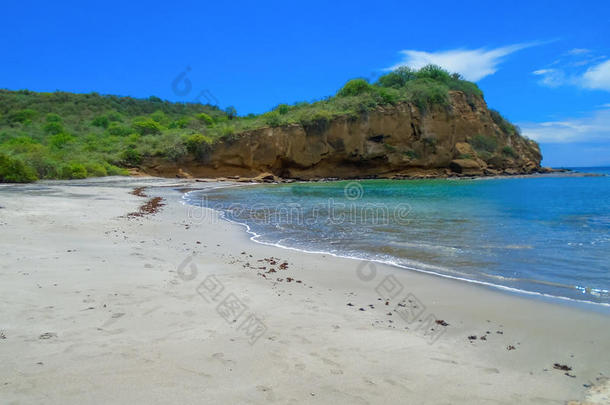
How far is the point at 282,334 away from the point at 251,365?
0.74 metres

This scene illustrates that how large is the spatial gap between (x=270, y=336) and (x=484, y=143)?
182 ft

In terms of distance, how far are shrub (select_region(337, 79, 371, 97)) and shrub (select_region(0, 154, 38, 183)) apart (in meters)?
37.7

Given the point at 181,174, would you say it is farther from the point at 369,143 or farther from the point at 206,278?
the point at 206,278

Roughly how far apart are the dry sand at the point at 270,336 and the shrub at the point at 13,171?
883 inches

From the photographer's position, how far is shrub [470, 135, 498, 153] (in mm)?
52969

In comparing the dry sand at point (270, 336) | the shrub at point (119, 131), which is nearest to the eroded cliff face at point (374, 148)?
the shrub at point (119, 131)

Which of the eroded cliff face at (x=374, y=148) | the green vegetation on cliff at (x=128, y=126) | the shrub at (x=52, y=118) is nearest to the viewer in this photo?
the green vegetation on cliff at (x=128, y=126)

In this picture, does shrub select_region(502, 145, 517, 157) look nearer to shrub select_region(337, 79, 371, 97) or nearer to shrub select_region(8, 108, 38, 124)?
shrub select_region(337, 79, 371, 97)

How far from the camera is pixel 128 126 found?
55.2 m

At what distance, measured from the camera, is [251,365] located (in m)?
3.19

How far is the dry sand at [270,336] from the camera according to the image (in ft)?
9.36

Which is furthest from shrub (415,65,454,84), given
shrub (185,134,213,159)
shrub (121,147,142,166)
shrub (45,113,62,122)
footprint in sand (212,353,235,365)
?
footprint in sand (212,353,235,365)

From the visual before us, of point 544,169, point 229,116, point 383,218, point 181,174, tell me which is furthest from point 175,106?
point 383,218

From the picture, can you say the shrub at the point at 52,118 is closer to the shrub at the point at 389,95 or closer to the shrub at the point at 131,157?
the shrub at the point at 131,157
